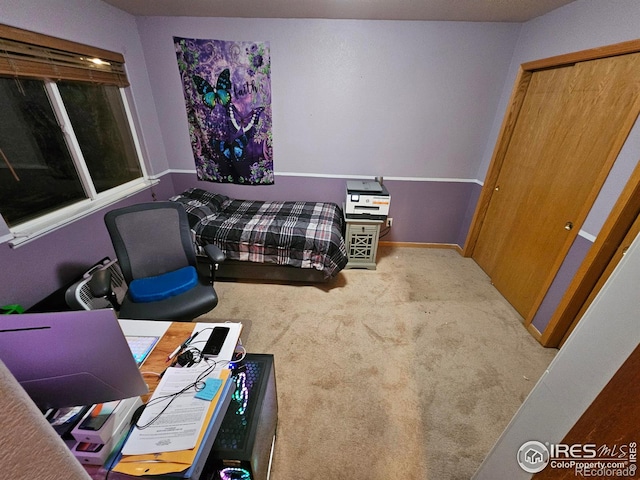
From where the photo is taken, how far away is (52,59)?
174 cm

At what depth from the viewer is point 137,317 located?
58.5 inches

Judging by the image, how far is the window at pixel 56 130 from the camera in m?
1.58

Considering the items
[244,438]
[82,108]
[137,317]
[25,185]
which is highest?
[82,108]

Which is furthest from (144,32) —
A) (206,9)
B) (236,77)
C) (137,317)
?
(137,317)

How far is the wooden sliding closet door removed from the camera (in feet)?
5.17

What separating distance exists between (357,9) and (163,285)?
2741 millimetres

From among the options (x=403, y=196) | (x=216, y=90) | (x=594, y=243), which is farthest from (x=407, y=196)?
(x=216, y=90)

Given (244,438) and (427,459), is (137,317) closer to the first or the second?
(244,438)

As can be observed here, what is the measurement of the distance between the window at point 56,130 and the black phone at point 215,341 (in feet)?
4.96

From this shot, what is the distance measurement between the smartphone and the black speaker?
1.08 ft

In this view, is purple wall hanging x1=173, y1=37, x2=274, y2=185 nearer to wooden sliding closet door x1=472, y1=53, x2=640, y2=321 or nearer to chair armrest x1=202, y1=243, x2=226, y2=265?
chair armrest x1=202, y1=243, x2=226, y2=265

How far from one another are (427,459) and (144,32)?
4185mm
